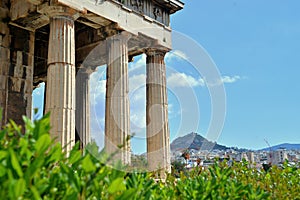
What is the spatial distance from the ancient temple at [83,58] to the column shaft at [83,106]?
69 mm

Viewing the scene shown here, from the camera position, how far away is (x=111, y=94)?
18.9m

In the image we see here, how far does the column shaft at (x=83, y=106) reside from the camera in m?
23.9

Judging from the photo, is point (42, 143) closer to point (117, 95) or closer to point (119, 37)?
point (117, 95)

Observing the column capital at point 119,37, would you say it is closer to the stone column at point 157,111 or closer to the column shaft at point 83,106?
the stone column at point 157,111

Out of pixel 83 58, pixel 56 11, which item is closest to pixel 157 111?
pixel 83 58

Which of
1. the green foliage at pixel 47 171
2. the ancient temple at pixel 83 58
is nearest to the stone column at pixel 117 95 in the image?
the ancient temple at pixel 83 58

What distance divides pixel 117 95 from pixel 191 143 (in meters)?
5.35

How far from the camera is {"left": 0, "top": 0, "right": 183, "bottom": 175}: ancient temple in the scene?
1617 centimetres

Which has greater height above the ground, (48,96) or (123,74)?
(123,74)

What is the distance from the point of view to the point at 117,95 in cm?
1881

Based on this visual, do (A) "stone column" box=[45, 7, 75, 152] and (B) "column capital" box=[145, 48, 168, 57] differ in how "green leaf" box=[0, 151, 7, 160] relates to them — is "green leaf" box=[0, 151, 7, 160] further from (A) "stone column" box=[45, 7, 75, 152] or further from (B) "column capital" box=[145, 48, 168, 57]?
(B) "column capital" box=[145, 48, 168, 57]

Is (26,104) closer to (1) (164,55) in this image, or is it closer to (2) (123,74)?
(2) (123,74)

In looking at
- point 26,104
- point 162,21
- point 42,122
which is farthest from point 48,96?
point 42,122

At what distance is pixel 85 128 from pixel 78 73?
12.9ft
